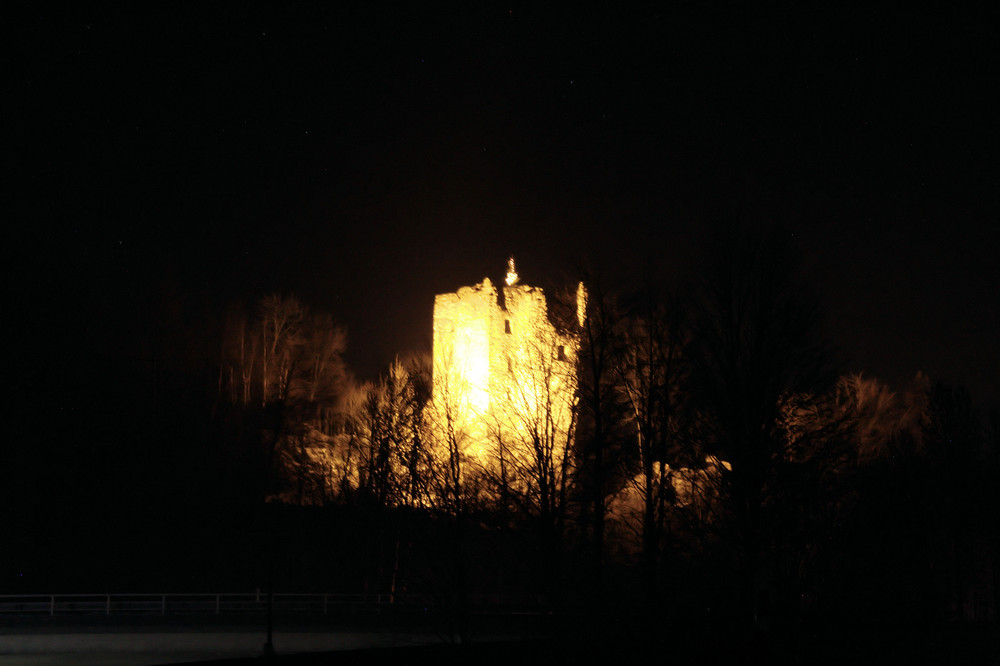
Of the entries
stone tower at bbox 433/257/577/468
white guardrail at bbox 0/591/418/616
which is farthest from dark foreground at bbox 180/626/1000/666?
white guardrail at bbox 0/591/418/616

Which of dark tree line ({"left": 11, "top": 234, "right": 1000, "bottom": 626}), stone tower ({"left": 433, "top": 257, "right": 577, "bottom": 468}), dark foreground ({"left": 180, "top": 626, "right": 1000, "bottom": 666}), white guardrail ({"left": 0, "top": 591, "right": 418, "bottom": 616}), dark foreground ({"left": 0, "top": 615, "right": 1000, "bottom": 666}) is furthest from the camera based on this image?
white guardrail ({"left": 0, "top": 591, "right": 418, "bottom": 616})

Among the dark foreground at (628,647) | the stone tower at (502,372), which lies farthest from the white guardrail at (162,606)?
the stone tower at (502,372)

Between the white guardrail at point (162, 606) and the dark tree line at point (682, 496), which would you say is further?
the white guardrail at point (162, 606)

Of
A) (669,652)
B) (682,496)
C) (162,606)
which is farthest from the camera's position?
(162,606)

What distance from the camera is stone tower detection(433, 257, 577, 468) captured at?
68.7 feet

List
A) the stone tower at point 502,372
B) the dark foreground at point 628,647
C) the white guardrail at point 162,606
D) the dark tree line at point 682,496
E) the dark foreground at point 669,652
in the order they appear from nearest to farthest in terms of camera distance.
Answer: the dark foreground at point 669,652 → the dark foreground at point 628,647 → the dark tree line at point 682,496 → the stone tower at point 502,372 → the white guardrail at point 162,606

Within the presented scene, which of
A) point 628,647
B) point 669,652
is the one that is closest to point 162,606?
point 628,647

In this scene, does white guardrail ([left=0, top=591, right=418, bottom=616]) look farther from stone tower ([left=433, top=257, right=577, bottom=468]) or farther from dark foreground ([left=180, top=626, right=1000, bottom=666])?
dark foreground ([left=180, top=626, right=1000, bottom=666])

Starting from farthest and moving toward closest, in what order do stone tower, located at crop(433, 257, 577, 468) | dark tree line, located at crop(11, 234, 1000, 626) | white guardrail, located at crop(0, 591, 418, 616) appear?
white guardrail, located at crop(0, 591, 418, 616)
stone tower, located at crop(433, 257, 577, 468)
dark tree line, located at crop(11, 234, 1000, 626)

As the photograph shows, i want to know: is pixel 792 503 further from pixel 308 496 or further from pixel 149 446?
pixel 149 446

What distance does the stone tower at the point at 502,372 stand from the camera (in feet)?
68.7

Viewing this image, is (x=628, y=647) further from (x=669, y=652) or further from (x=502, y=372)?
(x=502, y=372)

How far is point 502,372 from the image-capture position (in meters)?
26.5

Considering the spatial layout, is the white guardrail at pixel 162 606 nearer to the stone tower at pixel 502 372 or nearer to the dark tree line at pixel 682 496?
the dark tree line at pixel 682 496
